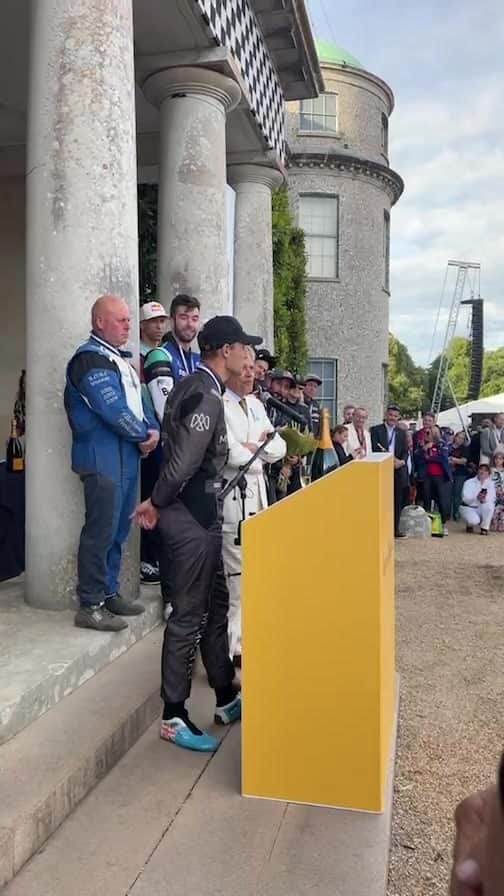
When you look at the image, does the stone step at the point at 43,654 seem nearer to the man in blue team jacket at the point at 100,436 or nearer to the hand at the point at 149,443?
the man in blue team jacket at the point at 100,436

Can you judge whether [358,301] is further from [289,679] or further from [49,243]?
[289,679]

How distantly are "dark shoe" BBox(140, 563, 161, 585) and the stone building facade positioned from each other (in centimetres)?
1594

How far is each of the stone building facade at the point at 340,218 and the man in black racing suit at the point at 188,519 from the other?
17698 mm

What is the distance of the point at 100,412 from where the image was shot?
4117 millimetres

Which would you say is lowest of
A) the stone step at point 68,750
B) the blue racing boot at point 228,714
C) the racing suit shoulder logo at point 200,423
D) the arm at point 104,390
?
the blue racing boot at point 228,714

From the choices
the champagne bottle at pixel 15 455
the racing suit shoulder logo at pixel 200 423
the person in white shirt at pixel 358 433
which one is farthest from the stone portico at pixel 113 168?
the person in white shirt at pixel 358 433

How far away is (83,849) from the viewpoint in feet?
8.87

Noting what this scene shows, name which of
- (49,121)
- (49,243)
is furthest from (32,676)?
(49,121)

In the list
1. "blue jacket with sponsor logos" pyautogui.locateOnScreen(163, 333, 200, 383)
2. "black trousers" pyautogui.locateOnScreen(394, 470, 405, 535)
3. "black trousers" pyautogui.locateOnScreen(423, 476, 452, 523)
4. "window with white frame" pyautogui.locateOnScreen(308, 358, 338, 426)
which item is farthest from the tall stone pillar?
"window with white frame" pyautogui.locateOnScreen(308, 358, 338, 426)

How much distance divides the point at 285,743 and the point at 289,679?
0.25 m

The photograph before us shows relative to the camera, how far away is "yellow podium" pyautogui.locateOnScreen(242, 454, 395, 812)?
294cm

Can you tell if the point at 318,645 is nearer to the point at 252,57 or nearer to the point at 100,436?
the point at 100,436

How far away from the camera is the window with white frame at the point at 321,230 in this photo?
21172mm

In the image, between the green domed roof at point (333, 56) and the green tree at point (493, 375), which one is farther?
the green tree at point (493, 375)
